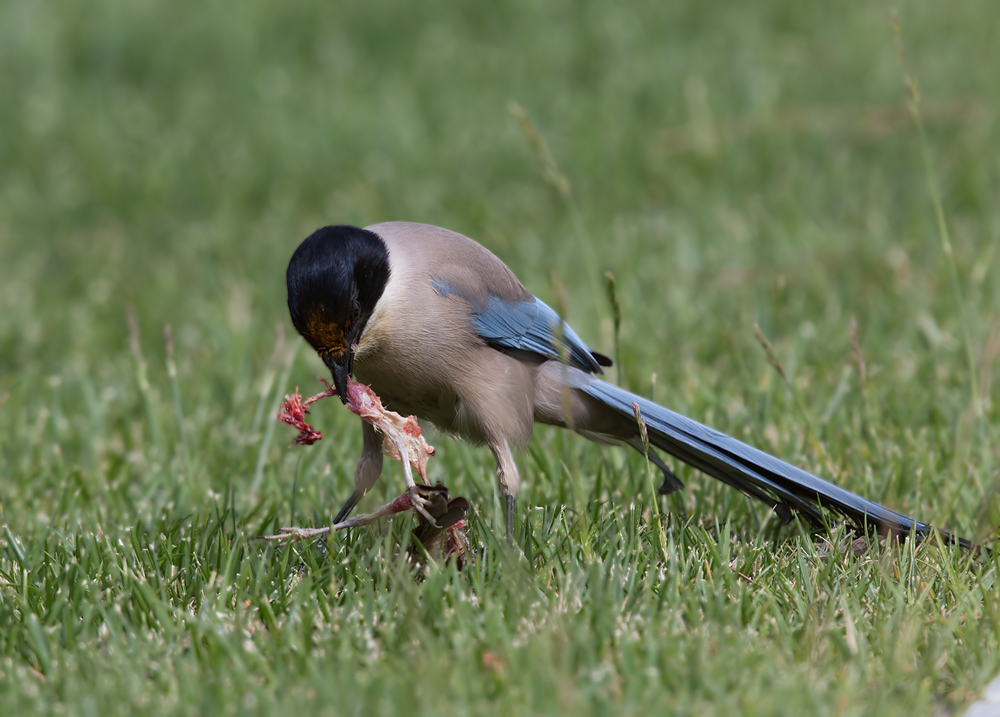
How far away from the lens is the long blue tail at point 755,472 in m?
3.44

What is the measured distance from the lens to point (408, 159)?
27.0ft

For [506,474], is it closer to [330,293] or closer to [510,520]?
[510,520]

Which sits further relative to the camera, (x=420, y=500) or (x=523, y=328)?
(x=523, y=328)

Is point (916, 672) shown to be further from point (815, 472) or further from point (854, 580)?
point (815, 472)

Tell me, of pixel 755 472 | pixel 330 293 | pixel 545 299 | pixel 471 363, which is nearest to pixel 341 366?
pixel 330 293

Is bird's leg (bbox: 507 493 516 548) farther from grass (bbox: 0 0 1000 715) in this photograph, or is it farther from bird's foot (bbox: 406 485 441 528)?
bird's foot (bbox: 406 485 441 528)

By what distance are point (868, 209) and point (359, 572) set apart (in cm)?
525

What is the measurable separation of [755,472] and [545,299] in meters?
2.93

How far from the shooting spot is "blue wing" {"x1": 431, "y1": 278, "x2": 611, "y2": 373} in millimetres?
3736

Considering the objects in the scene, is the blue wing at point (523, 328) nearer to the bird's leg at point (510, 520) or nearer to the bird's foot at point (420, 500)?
the bird's leg at point (510, 520)

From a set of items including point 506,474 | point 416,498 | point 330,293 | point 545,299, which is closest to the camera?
point 416,498

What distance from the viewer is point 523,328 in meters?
3.83

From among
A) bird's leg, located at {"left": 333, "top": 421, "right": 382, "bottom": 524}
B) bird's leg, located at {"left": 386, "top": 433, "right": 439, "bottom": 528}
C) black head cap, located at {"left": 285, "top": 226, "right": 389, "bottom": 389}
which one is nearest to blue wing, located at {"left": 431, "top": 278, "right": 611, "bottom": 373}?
black head cap, located at {"left": 285, "top": 226, "right": 389, "bottom": 389}

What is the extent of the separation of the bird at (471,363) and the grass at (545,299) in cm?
19
